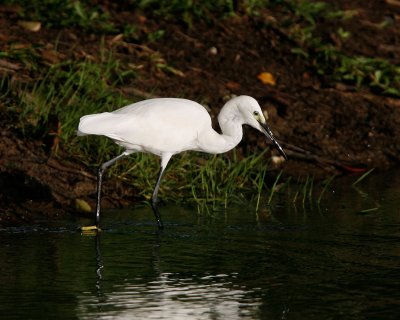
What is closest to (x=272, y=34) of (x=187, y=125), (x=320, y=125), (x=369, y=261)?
(x=320, y=125)

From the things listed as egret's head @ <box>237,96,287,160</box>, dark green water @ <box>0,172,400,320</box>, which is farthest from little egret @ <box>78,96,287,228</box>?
dark green water @ <box>0,172,400,320</box>

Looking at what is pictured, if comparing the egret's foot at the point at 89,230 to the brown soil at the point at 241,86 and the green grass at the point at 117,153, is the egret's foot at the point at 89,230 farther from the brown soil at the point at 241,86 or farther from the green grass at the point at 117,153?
the green grass at the point at 117,153

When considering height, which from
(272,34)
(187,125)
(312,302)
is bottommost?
(312,302)

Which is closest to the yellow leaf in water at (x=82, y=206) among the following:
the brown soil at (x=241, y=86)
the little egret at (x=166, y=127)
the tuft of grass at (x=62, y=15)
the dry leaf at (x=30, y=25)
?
the brown soil at (x=241, y=86)

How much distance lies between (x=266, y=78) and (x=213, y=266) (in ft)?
18.6

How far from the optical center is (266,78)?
483 inches

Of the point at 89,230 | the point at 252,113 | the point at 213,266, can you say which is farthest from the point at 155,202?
the point at 213,266

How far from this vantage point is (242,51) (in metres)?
12.8

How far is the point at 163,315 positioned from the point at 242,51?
7.41 metres

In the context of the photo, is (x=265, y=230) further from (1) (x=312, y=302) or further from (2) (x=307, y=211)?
(1) (x=312, y=302)

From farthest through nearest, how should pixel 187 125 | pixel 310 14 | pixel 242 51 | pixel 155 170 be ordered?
pixel 310 14, pixel 242 51, pixel 155 170, pixel 187 125

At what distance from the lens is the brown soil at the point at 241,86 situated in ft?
30.6

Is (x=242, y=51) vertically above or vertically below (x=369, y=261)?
above

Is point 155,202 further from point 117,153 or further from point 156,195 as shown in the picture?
point 117,153
